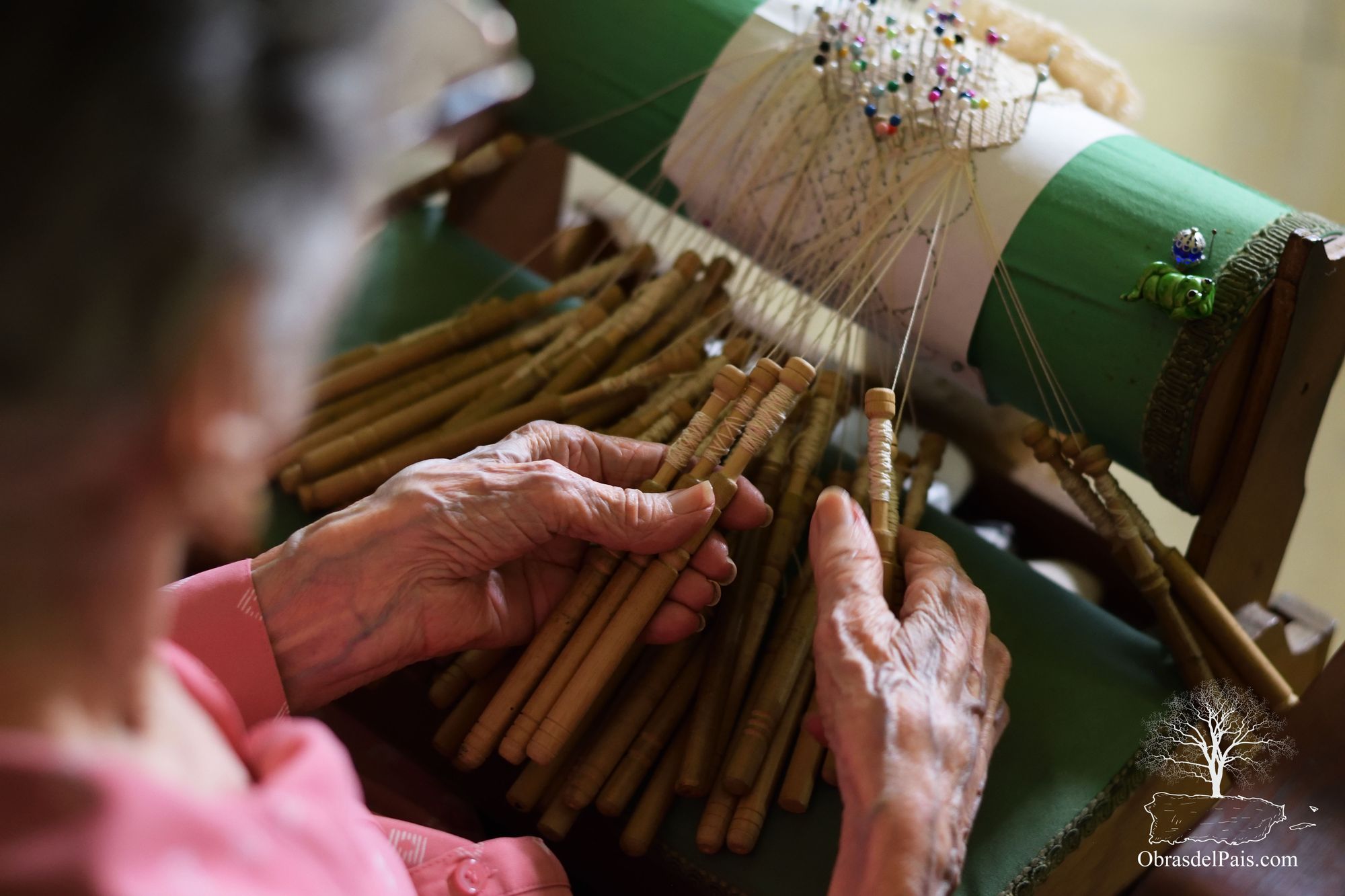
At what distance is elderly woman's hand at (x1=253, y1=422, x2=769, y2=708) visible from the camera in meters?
1.03

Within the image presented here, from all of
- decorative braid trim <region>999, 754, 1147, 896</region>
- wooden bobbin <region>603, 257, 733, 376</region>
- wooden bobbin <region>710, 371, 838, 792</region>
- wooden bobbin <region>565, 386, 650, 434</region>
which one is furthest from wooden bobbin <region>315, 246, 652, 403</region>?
decorative braid trim <region>999, 754, 1147, 896</region>

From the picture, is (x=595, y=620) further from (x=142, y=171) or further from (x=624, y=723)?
(x=142, y=171)

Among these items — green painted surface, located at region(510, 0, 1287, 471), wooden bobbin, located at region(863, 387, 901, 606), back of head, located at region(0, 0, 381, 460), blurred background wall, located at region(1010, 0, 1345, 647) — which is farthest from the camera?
blurred background wall, located at region(1010, 0, 1345, 647)

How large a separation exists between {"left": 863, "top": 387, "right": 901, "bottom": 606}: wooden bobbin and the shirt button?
1.49 ft

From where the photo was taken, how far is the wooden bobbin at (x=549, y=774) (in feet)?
3.53

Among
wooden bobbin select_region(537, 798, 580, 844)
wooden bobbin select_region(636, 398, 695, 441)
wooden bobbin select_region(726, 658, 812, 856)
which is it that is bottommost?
wooden bobbin select_region(537, 798, 580, 844)

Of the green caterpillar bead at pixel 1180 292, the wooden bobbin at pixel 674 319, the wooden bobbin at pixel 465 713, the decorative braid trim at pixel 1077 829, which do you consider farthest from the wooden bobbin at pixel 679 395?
the decorative braid trim at pixel 1077 829

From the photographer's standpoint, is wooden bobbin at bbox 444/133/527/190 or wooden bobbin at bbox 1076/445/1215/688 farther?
wooden bobbin at bbox 444/133/527/190

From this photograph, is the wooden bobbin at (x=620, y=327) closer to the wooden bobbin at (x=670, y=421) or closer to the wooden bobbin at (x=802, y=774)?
the wooden bobbin at (x=670, y=421)

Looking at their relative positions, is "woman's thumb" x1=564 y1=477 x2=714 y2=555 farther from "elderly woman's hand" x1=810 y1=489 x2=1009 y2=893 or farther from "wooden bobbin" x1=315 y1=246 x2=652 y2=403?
"wooden bobbin" x1=315 y1=246 x2=652 y2=403

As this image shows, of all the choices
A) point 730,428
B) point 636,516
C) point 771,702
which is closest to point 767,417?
point 730,428

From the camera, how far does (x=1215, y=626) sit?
1.21 meters

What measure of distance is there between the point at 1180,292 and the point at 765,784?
25.8 inches

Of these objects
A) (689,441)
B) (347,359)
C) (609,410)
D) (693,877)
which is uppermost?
(689,441)
